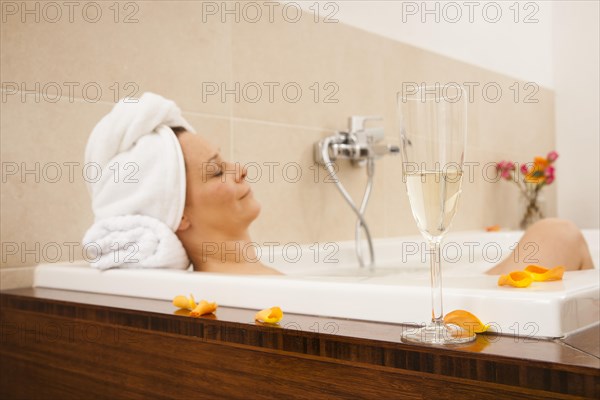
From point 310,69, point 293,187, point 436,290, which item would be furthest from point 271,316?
point 310,69

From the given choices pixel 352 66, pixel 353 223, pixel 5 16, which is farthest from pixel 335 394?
pixel 352 66

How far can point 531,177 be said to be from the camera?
10.4 ft

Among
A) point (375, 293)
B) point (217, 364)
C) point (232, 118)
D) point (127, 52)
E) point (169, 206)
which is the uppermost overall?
point (127, 52)

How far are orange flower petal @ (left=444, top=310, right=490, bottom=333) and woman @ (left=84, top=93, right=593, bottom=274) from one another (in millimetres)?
531

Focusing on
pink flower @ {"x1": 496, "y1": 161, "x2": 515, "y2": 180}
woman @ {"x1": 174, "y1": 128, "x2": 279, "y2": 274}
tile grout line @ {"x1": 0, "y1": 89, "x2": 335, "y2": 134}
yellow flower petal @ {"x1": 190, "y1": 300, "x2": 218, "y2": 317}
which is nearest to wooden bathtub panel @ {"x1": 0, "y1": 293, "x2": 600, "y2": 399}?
yellow flower petal @ {"x1": 190, "y1": 300, "x2": 218, "y2": 317}

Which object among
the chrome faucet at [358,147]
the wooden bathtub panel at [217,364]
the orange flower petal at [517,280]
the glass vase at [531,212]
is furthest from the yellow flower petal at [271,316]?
the glass vase at [531,212]

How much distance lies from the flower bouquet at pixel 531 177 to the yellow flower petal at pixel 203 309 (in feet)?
8.05

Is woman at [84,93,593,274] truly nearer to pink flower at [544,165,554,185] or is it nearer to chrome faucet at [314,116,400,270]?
chrome faucet at [314,116,400,270]

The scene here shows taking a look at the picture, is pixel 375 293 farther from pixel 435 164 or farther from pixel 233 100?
pixel 233 100

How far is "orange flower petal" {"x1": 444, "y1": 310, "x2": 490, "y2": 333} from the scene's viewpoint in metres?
0.77

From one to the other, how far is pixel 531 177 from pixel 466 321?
2555 mm

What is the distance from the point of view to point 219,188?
1.38 meters

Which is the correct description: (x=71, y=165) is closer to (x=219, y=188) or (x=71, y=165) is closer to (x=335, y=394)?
(x=219, y=188)

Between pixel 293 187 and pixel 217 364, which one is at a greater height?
pixel 293 187
